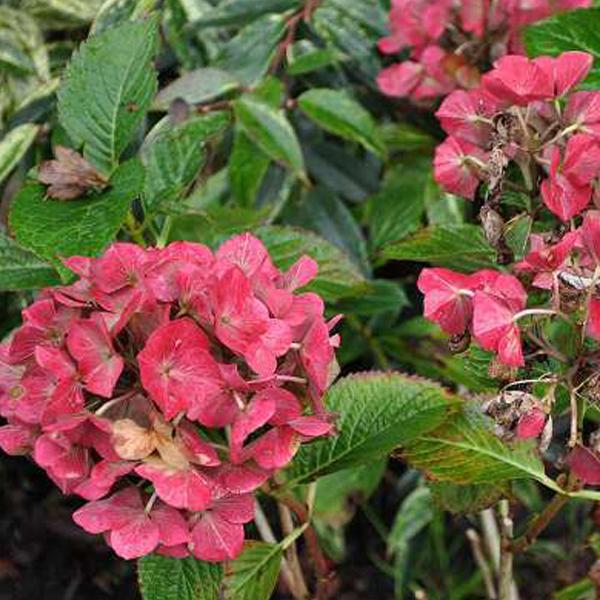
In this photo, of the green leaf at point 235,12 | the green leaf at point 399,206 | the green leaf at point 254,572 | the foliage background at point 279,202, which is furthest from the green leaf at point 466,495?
the green leaf at point 235,12

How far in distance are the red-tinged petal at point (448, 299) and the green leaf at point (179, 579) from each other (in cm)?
26

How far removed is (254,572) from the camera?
1.02 meters

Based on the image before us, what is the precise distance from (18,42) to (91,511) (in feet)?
2.46

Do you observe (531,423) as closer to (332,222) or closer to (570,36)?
(570,36)

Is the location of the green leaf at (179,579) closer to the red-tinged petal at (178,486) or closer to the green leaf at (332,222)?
the red-tinged petal at (178,486)

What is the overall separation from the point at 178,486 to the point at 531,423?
22cm

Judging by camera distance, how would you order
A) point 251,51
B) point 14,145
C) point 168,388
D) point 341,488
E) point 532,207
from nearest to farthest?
point 168,388
point 532,207
point 14,145
point 251,51
point 341,488

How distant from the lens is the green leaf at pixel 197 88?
4.11 feet

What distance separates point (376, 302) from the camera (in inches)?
54.4

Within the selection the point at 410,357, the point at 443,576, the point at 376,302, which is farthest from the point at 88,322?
the point at 443,576

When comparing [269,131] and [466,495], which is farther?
[269,131]

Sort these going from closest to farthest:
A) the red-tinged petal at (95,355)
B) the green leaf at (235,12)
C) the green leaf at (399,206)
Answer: the red-tinged petal at (95,355), the green leaf at (235,12), the green leaf at (399,206)

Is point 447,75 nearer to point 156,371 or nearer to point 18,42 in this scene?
point 18,42

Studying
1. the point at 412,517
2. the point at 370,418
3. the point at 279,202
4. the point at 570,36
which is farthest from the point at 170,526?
the point at 412,517
